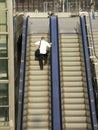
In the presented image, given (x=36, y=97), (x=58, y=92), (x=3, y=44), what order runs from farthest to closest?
(x=3, y=44) < (x=36, y=97) < (x=58, y=92)

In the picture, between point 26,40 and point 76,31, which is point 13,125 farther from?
point 76,31

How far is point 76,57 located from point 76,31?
245 centimetres

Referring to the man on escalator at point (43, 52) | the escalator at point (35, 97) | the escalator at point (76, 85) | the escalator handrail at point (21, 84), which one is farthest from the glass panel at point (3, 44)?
the escalator at point (76, 85)

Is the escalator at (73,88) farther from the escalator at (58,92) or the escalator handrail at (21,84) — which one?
the escalator handrail at (21,84)

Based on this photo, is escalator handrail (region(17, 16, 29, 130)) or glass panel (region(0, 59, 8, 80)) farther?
glass panel (region(0, 59, 8, 80))

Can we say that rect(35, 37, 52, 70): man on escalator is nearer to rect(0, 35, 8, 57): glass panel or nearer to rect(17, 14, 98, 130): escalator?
rect(17, 14, 98, 130): escalator

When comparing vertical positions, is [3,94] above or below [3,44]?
below

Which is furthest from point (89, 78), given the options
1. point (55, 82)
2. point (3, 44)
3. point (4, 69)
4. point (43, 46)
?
point (3, 44)

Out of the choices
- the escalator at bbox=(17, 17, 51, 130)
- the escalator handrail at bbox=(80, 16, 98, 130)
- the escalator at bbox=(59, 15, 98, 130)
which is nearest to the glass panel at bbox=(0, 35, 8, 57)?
the escalator at bbox=(17, 17, 51, 130)

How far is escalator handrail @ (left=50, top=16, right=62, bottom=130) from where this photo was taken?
1811cm

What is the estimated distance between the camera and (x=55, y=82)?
19.5 meters

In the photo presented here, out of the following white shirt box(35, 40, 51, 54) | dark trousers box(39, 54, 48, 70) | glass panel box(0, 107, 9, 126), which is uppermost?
white shirt box(35, 40, 51, 54)

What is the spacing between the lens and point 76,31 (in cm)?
2394

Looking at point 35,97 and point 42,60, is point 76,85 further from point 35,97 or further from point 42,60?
point 42,60
